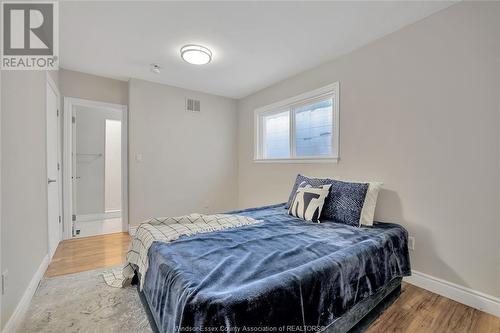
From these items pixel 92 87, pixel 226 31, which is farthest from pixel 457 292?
pixel 92 87

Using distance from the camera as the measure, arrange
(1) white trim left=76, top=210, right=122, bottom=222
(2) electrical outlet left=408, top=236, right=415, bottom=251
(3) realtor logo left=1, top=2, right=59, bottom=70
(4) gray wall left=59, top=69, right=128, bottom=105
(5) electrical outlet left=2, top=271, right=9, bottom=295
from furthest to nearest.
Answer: (1) white trim left=76, top=210, right=122, bottom=222 < (4) gray wall left=59, top=69, right=128, bottom=105 < (2) electrical outlet left=408, top=236, right=415, bottom=251 < (3) realtor logo left=1, top=2, right=59, bottom=70 < (5) electrical outlet left=2, top=271, right=9, bottom=295

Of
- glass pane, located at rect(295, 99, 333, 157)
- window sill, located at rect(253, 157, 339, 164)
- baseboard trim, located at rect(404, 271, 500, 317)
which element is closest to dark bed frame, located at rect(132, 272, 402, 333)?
baseboard trim, located at rect(404, 271, 500, 317)

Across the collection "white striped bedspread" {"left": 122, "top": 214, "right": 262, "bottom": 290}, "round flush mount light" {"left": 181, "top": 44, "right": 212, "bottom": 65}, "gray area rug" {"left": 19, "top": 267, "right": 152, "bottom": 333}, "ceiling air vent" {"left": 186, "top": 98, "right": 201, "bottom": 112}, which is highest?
"round flush mount light" {"left": 181, "top": 44, "right": 212, "bottom": 65}

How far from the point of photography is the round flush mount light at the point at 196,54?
2.50 meters

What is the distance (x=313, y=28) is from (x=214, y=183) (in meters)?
2.93

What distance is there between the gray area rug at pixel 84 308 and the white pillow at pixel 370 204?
1906 millimetres

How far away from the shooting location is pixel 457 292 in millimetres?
1809

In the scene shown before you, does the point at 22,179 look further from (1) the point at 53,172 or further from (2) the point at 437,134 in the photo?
(2) the point at 437,134

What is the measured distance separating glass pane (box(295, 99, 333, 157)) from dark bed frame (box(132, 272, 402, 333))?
5.13 ft

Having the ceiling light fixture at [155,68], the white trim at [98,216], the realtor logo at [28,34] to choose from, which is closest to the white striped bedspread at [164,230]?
the realtor logo at [28,34]

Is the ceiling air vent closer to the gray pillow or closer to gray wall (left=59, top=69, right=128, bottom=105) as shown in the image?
gray wall (left=59, top=69, right=128, bottom=105)

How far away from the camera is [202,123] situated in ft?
13.5

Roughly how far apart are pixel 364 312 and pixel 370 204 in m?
0.95

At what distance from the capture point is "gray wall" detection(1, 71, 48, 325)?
1.40 m
